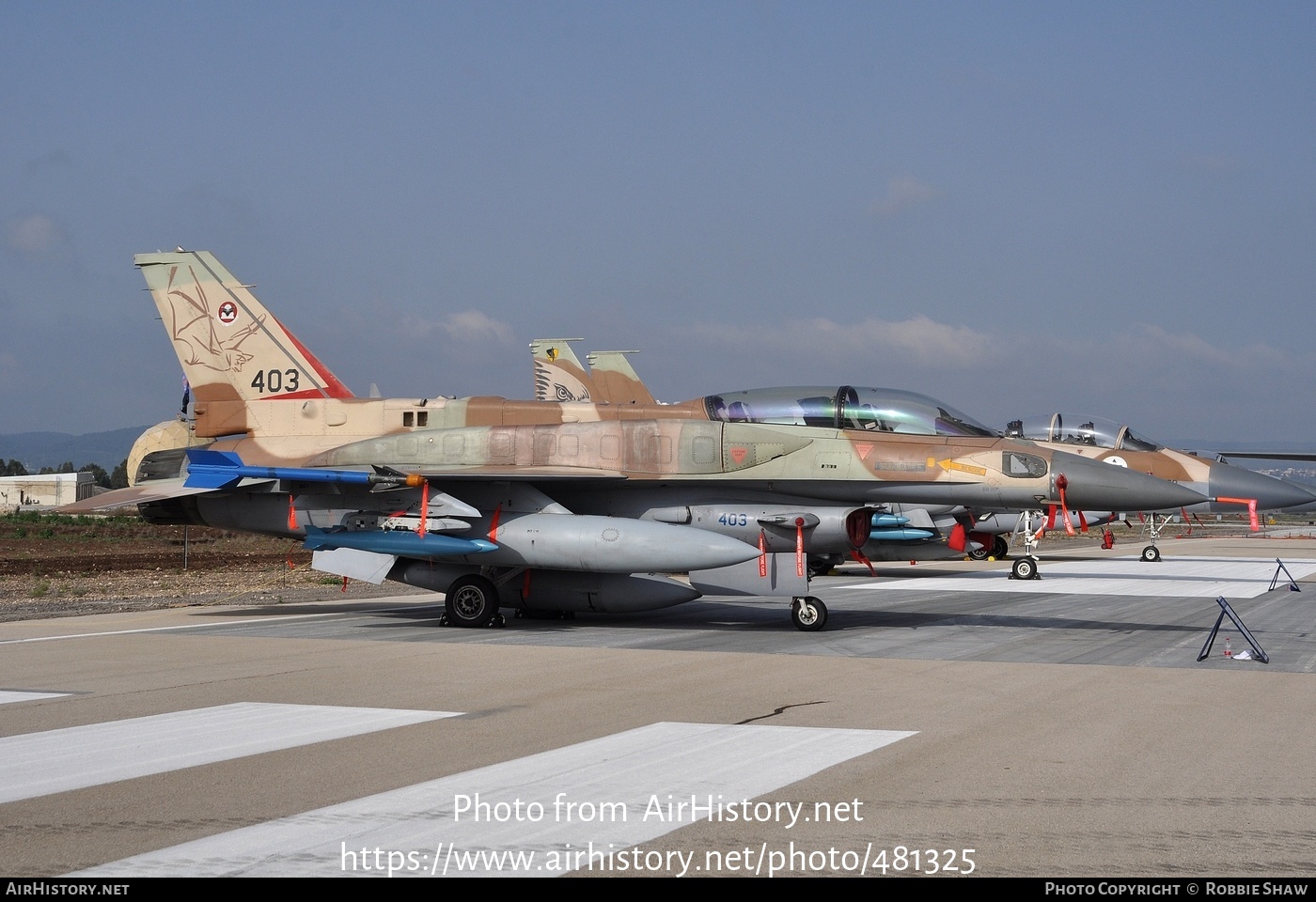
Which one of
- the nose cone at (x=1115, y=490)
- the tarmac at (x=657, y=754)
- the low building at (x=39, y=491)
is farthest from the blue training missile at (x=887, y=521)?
the low building at (x=39, y=491)

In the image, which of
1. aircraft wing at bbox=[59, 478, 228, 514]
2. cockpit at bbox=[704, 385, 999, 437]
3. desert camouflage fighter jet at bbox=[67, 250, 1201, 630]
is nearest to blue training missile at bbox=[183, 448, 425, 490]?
desert camouflage fighter jet at bbox=[67, 250, 1201, 630]

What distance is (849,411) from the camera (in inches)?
554

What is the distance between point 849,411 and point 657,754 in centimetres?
796

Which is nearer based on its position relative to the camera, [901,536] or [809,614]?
[809,614]

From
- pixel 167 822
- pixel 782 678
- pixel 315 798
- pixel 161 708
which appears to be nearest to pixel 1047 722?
pixel 782 678

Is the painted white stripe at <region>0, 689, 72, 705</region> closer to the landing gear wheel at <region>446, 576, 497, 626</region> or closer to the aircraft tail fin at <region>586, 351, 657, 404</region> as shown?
the landing gear wheel at <region>446, 576, 497, 626</region>

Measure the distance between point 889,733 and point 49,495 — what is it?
98972 millimetres

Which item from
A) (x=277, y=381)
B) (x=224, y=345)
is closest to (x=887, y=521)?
(x=277, y=381)

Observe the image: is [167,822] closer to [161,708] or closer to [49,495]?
[161,708]

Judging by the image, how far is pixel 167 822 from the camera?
526 cm

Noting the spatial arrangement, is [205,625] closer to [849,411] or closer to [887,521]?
[849,411]

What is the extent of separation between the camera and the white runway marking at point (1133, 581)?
70.4ft

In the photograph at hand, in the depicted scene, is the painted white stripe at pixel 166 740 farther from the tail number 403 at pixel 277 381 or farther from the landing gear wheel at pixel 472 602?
the tail number 403 at pixel 277 381

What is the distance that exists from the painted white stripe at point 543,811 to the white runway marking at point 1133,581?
50.1ft
